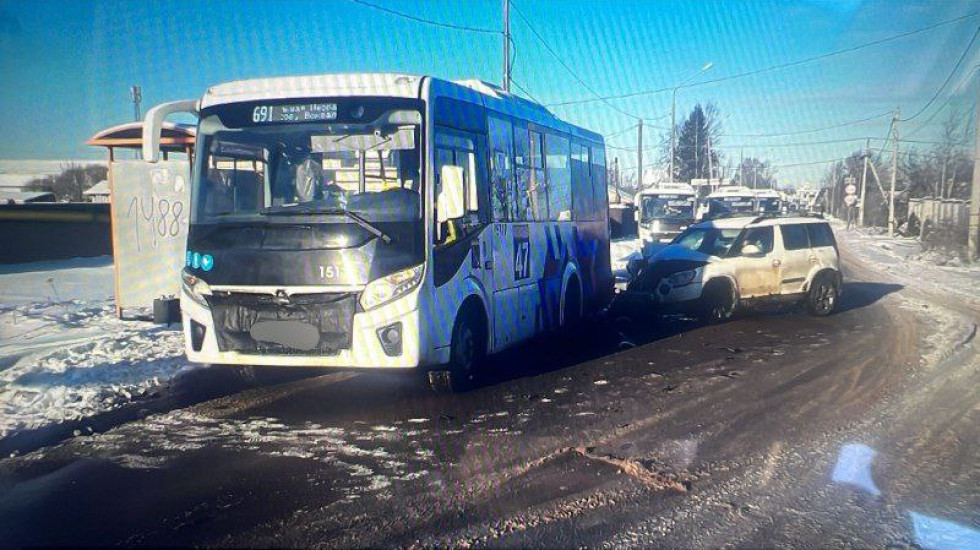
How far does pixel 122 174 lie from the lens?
11430mm

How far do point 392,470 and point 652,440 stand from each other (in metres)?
2.19

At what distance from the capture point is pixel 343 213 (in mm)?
6750

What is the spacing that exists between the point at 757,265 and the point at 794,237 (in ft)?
4.09

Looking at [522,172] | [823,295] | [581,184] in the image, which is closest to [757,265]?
[823,295]

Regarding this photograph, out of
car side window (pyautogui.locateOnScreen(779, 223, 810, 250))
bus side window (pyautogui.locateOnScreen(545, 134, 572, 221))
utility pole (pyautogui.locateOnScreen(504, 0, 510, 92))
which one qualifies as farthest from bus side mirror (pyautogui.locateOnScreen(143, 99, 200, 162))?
utility pole (pyautogui.locateOnScreen(504, 0, 510, 92))

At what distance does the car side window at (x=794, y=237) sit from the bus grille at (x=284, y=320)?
9699mm

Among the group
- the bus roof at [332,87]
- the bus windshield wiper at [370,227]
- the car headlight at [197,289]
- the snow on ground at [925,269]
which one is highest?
the bus roof at [332,87]

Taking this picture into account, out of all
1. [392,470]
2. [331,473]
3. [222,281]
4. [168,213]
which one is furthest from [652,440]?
[168,213]

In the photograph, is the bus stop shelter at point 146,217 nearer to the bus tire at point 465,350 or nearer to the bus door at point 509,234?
the bus door at point 509,234

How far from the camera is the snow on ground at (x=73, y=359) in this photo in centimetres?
719

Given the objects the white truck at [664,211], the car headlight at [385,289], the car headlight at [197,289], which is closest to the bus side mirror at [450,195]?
the car headlight at [385,289]

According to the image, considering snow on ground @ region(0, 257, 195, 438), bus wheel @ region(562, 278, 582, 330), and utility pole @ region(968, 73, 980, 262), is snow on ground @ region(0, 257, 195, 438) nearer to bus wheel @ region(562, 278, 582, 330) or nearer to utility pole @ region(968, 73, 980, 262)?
bus wheel @ region(562, 278, 582, 330)

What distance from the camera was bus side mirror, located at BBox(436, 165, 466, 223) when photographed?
23.4 ft

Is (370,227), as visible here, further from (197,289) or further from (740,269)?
(740,269)
